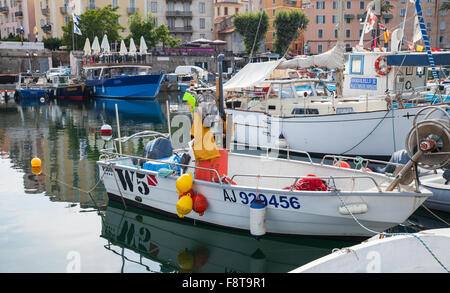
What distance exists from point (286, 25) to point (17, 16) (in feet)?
141

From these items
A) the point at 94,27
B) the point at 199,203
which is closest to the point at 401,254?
the point at 199,203

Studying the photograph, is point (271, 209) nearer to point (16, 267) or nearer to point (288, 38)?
point (16, 267)

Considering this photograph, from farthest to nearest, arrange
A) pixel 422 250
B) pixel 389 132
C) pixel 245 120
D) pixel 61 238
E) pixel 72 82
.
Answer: pixel 72 82, pixel 245 120, pixel 389 132, pixel 61 238, pixel 422 250

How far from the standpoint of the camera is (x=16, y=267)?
8570 millimetres

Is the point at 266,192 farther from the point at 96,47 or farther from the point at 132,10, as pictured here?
the point at 132,10

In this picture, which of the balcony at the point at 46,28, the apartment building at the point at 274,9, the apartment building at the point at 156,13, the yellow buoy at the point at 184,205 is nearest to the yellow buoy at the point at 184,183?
the yellow buoy at the point at 184,205

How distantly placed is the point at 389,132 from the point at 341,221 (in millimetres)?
7877

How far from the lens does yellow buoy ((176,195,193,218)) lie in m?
9.63

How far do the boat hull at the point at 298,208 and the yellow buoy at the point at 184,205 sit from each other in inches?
14.7

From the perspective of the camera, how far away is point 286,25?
64.9m

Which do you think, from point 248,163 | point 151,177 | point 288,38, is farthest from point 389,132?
point 288,38

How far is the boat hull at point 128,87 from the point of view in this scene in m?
45.4

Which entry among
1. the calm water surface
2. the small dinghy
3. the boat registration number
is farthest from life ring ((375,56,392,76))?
the boat registration number

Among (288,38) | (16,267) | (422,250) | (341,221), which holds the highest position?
(288,38)
